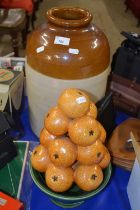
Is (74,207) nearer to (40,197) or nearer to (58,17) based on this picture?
(40,197)

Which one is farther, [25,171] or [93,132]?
[25,171]

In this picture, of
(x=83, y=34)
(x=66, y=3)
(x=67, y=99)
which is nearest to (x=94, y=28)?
(x=83, y=34)

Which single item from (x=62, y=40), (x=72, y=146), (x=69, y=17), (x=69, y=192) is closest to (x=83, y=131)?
(x=72, y=146)

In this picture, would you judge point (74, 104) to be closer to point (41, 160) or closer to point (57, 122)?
point (57, 122)

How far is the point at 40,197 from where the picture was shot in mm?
752

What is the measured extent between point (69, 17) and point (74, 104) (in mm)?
354

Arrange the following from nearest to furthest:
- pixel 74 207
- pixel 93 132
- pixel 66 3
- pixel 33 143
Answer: pixel 93 132, pixel 74 207, pixel 33 143, pixel 66 3

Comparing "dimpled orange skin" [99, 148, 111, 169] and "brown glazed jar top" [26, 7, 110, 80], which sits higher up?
"brown glazed jar top" [26, 7, 110, 80]

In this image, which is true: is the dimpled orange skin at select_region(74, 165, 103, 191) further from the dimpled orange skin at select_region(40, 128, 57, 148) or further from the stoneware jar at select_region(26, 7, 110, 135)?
the stoneware jar at select_region(26, 7, 110, 135)

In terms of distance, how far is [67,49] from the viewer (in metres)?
0.73

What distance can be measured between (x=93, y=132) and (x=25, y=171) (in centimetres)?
30

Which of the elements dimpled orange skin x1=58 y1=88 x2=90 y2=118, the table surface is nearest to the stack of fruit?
dimpled orange skin x1=58 y1=88 x2=90 y2=118

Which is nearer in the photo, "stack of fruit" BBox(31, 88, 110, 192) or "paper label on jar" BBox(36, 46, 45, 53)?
"stack of fruit" BBox(31, 88, 110, 192)

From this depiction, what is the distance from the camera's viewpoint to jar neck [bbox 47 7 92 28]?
2.41 feet
